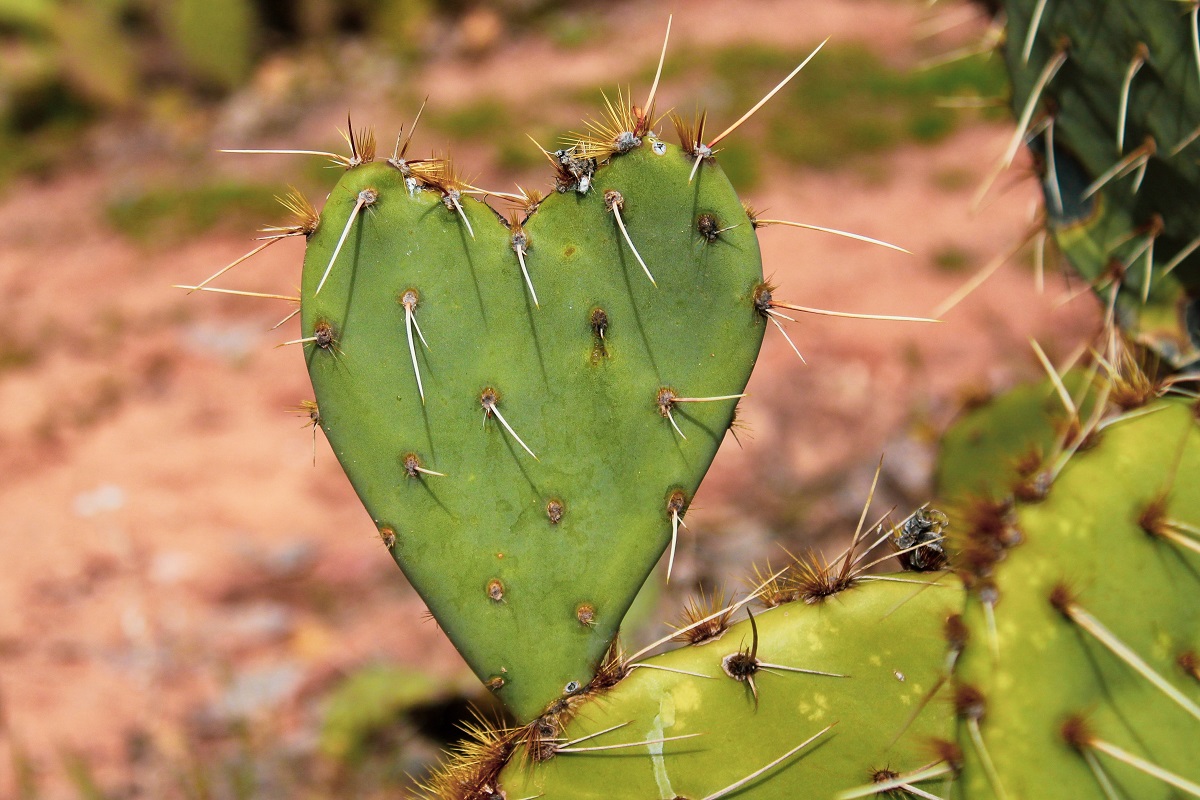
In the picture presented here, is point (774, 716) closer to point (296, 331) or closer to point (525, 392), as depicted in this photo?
point (525, 392)

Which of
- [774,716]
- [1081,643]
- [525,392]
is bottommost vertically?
[774,716]

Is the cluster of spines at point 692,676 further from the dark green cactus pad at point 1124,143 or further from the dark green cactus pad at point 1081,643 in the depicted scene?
the dark green cactus pad at point 1124,143

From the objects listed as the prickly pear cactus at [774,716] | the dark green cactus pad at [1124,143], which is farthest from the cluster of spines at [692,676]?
the dark green cactus pad at [1124,143]

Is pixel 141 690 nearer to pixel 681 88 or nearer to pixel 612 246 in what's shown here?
pixel 612 246

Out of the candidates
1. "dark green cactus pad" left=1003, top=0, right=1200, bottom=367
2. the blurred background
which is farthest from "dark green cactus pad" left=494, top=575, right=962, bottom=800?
"dark green cactus pad" left=1003, top=0, right=1200, bottom=367

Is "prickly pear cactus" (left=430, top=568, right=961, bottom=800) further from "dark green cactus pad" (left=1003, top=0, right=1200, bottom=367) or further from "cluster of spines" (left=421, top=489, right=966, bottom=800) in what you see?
"dark green cactus pad" (left=1003, top=0, right=1200, bottom=367)

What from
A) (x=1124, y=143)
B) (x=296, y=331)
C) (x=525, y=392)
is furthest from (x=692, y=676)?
(x=296, y=331)
